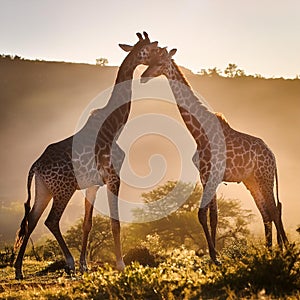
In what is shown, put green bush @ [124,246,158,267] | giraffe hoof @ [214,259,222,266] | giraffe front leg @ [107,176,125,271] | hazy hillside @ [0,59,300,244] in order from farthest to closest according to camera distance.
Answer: hazy hillside @ [0,59,300,244], green bush @ [124,246,158,267], giraffe front leg @ [107,176,125,271], giraffe hoof @ [214,259,222,266]

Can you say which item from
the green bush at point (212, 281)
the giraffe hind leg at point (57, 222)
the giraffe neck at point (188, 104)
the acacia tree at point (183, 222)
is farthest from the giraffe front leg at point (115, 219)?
the acacia tree at point (183, 222)

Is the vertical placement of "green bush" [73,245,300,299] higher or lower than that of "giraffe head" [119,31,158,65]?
lower

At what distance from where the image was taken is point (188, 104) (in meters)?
12.3

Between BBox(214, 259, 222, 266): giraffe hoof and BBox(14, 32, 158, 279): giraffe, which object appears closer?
BBox(214, 259, 222, 266): giraffe hoof

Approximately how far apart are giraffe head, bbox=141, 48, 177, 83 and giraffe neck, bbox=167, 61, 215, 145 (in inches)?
3.2

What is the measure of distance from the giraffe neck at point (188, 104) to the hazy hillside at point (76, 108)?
52378 millimetres

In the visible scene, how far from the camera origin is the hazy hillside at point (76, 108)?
68688mm

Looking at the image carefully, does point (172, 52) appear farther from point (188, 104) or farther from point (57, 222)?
point (57, 222)

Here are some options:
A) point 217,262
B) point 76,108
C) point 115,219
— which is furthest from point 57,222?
point 76,108

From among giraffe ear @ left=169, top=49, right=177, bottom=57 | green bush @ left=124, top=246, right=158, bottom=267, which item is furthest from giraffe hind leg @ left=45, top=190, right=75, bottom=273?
giraffe ear @ left=169, top=49, right=177, bottom=57

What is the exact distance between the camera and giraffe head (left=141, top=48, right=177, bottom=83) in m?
11.7

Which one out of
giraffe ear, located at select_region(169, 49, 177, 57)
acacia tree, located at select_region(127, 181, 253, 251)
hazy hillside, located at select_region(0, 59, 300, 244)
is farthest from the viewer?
hazy hillside, located at select_region(0, 59, 300, 244)

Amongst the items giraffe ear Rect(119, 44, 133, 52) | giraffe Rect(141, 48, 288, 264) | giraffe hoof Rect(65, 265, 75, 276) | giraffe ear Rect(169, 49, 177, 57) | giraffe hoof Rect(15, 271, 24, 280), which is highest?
giraffe ear Rect(119, 44, 133, 52)

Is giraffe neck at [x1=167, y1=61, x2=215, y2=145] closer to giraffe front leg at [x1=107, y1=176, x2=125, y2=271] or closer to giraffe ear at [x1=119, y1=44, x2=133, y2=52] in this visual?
giraffe ear at [x1=119, y1=44, x2=133, y2=52]
